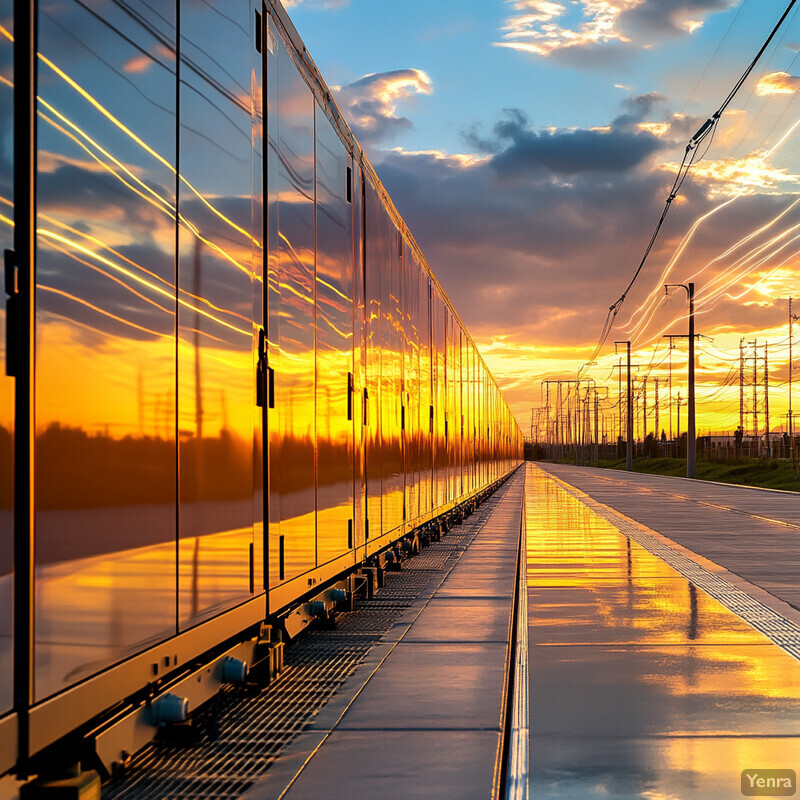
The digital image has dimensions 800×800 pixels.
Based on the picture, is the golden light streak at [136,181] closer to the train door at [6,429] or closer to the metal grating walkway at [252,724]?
the train door at [6,429]

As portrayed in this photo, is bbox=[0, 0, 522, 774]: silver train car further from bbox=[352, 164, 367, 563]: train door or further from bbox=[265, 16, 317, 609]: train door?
bbox=[352, 164, 367, 563]: train door

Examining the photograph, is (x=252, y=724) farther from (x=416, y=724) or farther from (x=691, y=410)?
(x=691, y=410)

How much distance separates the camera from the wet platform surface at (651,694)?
18.3 ft

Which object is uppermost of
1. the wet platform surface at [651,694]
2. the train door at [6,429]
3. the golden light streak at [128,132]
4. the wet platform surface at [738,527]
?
the golden light streak at [128,132]

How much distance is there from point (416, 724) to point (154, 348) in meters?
3.09

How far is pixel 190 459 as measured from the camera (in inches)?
195

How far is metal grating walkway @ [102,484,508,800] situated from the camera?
5406 mm

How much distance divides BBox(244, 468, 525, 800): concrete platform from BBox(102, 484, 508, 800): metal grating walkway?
0.12 m

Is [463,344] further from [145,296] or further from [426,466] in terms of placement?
[145,296]

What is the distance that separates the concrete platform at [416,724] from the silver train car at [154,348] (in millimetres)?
738

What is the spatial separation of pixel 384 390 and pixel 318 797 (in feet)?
23.1

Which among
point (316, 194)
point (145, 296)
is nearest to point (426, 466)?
point (316, 194)

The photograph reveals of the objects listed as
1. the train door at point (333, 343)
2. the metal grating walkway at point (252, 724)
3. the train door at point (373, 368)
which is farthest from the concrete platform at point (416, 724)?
the train door at point (373, 368)

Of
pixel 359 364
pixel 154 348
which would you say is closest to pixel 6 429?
pixel 154 348
